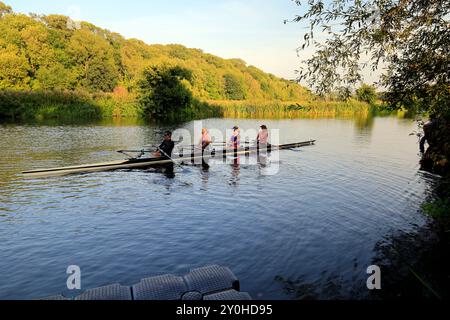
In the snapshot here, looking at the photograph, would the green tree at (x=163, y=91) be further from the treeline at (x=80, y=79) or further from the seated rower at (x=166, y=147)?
the seated rower at (x=166, y=147)

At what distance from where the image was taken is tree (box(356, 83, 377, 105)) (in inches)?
412

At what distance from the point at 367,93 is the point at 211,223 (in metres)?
6.48

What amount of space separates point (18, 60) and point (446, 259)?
75.3m

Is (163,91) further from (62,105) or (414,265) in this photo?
(414,265)

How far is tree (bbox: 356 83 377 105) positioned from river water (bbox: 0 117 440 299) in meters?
4.32

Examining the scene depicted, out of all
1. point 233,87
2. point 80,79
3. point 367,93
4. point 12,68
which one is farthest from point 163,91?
point 367,93

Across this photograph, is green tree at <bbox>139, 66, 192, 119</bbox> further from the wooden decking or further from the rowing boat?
the wooden decking

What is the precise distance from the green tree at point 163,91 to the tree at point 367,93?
184 feet

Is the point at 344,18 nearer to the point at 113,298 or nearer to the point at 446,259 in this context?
the point at 446,259

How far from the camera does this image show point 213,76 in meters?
112

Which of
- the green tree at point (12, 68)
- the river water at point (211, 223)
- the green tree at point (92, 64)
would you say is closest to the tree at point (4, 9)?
the green tree at point (92, 64)

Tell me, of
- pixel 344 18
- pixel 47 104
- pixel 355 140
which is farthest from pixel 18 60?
pixel 344 18

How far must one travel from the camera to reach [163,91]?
6525 cm

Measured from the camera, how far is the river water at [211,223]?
8430 mm
